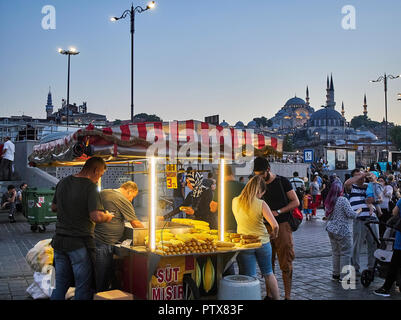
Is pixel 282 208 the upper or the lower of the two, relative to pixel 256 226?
upper

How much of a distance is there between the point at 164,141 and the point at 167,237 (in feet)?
4.41

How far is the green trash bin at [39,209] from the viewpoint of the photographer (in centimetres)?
1315

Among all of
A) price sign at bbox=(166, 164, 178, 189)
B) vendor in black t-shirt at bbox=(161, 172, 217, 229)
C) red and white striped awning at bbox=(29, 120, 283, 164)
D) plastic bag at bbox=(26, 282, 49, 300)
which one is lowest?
plastic bag at bbox=(26, 282, 49, 300)

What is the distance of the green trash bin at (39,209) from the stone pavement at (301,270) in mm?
340

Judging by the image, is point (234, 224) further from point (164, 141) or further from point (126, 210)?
point (164, 141)

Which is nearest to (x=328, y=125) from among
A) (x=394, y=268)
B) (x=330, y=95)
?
(x=330, y=95)

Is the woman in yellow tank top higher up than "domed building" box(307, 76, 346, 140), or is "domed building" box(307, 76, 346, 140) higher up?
Result: "domed building" box(307, 76, 346, 140)

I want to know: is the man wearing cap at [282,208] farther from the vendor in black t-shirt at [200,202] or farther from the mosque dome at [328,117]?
the mosque dome at [328,117]

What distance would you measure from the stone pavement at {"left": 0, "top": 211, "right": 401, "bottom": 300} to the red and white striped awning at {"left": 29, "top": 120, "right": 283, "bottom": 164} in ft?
7.45

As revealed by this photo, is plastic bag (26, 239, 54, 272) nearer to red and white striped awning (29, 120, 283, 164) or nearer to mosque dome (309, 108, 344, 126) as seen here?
red and white striped awning (29, 120, 283, 164)

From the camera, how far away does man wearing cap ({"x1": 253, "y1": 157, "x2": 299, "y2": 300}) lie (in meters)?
6.03

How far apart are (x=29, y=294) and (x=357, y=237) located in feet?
18.4

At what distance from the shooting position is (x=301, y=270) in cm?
832

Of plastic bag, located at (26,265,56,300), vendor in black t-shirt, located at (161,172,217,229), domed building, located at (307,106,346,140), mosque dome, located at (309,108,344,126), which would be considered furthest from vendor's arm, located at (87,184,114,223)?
mosque dome, located at (309,108,344,126)
